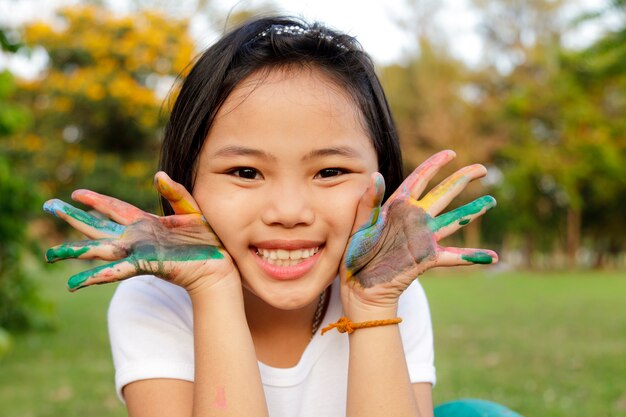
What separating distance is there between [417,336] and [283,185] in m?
0.70

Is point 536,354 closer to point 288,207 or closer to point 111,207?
point 288,207

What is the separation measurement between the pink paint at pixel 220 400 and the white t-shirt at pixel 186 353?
224mm

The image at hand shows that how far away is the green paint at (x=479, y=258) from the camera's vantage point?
172 cm

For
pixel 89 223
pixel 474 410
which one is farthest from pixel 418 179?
pixel 89 223

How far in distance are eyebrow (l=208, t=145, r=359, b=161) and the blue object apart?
857 mm

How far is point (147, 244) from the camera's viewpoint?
1.70m

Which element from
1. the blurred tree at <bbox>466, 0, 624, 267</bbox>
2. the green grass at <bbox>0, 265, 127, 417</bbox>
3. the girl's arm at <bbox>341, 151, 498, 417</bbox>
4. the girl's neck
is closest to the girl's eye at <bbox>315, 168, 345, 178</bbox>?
the girl's arm at <bbox>341, 151, 498, 417</bbox>

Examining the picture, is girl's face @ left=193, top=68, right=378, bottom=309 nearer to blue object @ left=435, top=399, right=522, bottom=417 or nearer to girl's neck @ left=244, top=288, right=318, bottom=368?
girl's neck @ left=244, top=288, right=318, bottom=368

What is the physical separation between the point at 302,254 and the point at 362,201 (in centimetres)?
21

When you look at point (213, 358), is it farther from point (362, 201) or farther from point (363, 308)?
point (362, 201)

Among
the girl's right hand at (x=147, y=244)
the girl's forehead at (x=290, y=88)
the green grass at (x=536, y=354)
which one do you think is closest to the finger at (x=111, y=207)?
the girl's right hand at (x=147, y=244)

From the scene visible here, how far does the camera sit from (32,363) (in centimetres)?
576

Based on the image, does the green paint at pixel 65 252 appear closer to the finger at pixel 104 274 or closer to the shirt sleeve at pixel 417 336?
the finger at pixel 104 274

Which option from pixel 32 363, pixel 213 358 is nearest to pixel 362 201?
pixel 213 358
